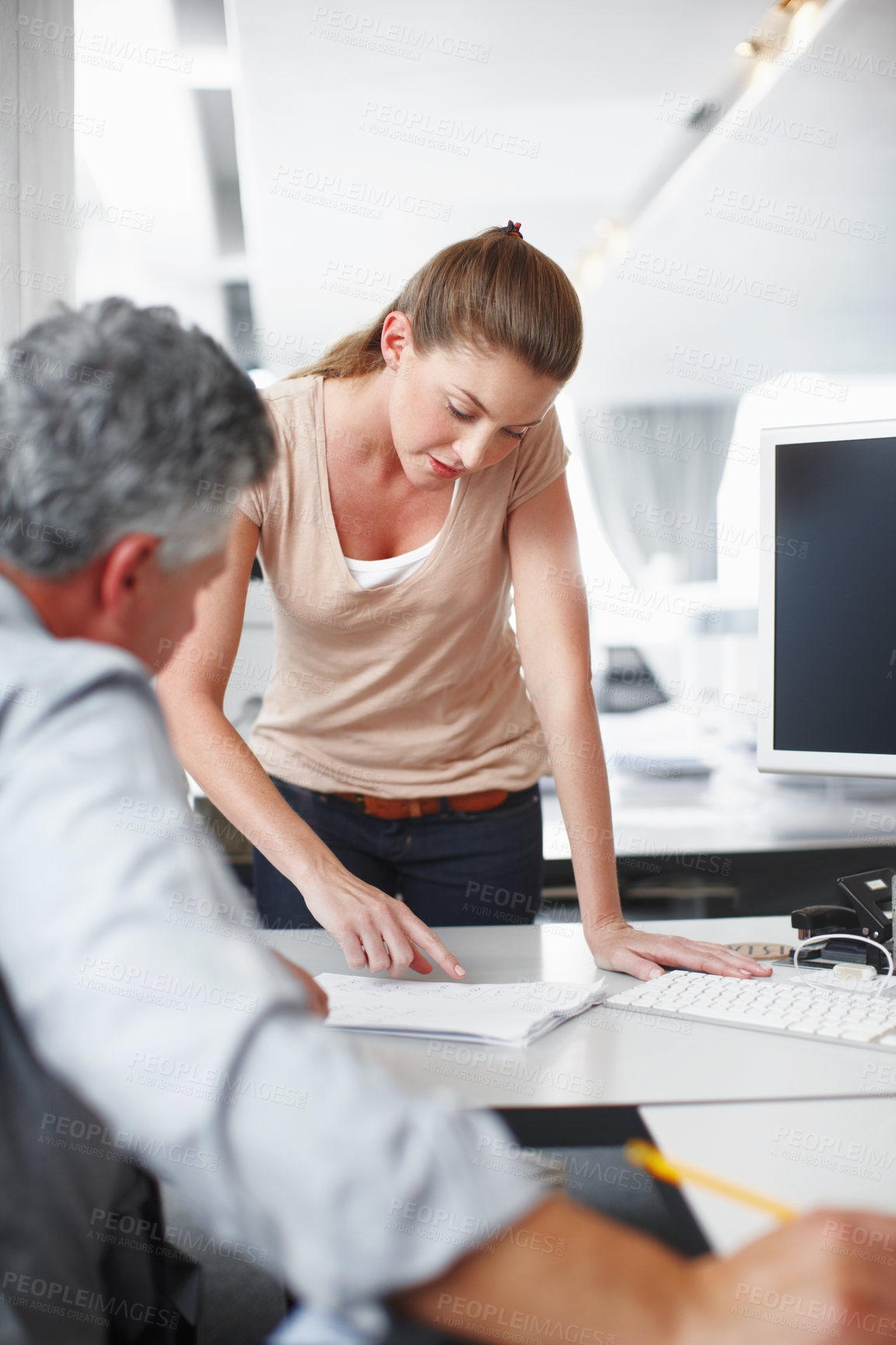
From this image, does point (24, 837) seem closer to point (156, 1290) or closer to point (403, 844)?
point (156, 1290)

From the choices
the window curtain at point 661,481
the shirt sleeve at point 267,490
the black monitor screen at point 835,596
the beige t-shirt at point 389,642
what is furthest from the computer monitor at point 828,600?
the window curtain at point 661,481

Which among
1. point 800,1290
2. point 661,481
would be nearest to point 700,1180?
point 800,1290

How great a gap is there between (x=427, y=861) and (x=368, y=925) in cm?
50

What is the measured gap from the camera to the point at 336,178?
4.43m

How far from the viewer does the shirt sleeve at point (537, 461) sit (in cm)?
157

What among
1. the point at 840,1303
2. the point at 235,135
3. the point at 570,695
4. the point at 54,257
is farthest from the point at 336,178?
the point at 840,1303

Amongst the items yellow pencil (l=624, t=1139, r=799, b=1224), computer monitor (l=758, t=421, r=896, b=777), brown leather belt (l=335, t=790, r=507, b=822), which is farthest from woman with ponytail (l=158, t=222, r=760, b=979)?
yellow pencil (l=624, t=1139, r=799, b=1224)

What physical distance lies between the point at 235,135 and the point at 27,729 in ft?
14.4

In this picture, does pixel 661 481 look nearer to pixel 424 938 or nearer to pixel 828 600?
pixel 828 600

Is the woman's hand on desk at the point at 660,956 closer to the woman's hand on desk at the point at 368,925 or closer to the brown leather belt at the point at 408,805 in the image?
the woman's hand on desk at the point at 368,925

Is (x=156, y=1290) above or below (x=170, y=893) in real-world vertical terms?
below

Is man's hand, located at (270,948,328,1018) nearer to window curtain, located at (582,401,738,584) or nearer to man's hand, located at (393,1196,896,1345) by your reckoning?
man's hand, located at (393,1196,896,1345)

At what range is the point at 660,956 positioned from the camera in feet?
4.23

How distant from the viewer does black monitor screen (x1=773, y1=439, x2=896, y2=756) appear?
1.32m
